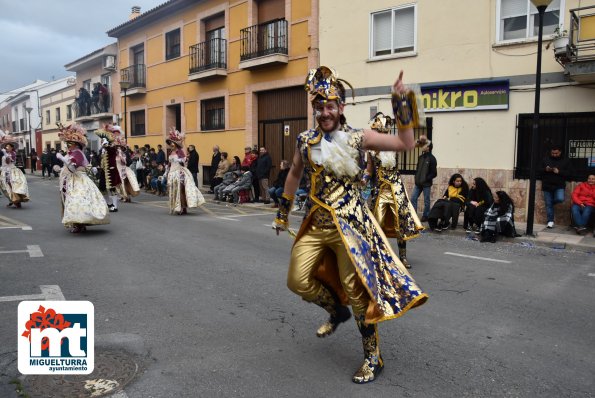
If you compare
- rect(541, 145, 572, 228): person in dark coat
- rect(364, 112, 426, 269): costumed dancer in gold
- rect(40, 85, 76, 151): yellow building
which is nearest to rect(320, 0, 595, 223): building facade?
rect(541, 145, 572, 228): person in dark coat

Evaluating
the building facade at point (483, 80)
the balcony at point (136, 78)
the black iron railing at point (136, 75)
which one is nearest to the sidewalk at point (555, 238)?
the building facade at point (483, 80)

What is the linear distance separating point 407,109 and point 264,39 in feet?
51.6

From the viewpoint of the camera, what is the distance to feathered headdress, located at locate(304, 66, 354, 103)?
3570 mm

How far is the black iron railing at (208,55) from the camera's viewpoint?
20.0 metres

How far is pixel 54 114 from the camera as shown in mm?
42562

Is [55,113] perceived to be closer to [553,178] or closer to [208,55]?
[208,55]

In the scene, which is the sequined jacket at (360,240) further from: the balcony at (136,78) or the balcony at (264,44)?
the balcony at (136,78)

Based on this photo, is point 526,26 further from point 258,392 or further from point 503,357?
point 258,392

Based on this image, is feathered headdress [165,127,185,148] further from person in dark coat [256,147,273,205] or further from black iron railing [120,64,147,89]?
black iron railing [120,64,147,89]

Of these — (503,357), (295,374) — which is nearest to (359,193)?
(295,374)

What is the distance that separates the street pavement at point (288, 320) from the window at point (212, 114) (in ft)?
40.6

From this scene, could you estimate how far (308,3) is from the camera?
1612 centimetres

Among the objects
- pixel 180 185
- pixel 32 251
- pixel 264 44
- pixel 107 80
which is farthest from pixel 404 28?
pixel 107 80

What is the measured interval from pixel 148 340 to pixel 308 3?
14.0 meters
